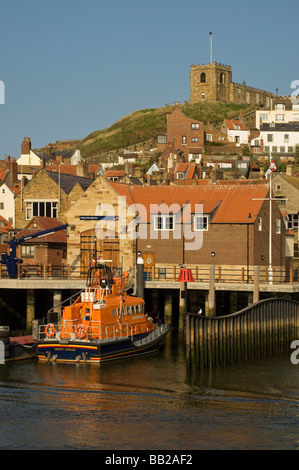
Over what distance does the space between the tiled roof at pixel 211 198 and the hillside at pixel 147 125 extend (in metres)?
76.1

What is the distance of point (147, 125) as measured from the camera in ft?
459

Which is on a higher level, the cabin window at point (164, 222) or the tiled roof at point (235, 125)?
the tiled roof at point (235, 125)

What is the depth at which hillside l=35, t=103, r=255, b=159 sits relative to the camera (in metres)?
134

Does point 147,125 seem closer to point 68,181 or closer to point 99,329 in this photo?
point 68,181

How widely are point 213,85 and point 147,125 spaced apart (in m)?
15.4

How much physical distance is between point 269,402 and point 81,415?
7266 millimetres

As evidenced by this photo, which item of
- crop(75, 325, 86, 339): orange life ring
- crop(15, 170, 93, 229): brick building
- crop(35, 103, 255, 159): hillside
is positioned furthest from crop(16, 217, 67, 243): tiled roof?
crop(35, 103, 255, 159): hillside

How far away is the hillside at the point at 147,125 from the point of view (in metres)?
134

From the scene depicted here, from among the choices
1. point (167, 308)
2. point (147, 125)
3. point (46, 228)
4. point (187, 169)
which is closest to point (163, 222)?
point (167, 308)

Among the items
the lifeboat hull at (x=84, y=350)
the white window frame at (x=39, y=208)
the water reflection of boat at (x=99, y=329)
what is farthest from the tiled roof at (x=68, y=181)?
the lifeboat hull at (x=84, y=350)

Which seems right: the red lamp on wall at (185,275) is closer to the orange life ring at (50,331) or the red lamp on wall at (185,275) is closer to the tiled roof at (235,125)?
the orange life ring at (50,331)

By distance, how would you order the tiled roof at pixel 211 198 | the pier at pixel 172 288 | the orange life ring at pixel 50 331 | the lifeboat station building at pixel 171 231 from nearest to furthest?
the orange life ring at pixel 50 331 → the pier at pixel 172 288 → the lifeboat station building at pixel 171 231 → the tiled roof at pixel 211 198

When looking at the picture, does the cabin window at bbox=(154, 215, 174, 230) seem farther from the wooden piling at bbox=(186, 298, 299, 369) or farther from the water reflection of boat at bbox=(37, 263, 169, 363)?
the wooden piling at bbox=(186, 298, 299, 369)
